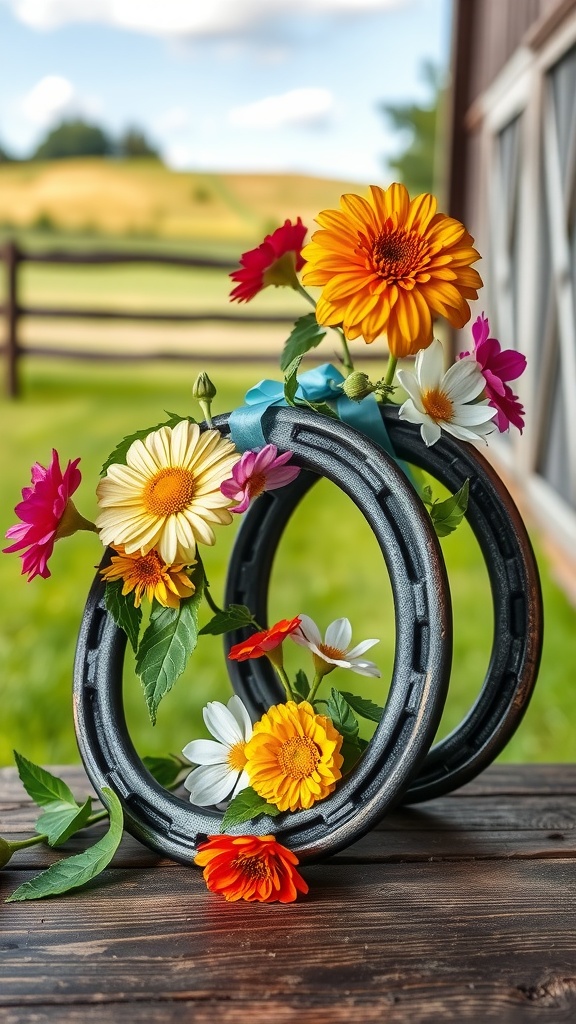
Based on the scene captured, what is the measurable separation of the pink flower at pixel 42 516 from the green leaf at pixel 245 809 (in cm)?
24

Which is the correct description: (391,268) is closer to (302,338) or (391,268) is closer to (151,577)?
(302,338)

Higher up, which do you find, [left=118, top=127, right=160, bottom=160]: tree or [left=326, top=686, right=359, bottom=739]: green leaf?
[left=118, top=127, right=160, bottom=160]: tree

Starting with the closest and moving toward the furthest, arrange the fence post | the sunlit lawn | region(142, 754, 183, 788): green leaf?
1. region(142, 754, 183, 788): green leaf
2. the sunlit lawn
3. the fence post

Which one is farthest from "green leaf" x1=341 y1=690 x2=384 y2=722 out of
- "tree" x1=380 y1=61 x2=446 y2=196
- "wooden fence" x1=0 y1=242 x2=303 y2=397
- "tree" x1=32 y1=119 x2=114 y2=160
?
"tree" x1=32 y1=119 x2=114 y2=160

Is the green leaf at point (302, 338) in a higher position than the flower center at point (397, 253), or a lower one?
lower

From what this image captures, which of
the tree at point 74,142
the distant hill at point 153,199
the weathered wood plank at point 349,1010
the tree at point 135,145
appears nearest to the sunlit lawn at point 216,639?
the weathered wood plank at point 349,1010

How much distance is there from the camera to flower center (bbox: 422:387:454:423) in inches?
31.9

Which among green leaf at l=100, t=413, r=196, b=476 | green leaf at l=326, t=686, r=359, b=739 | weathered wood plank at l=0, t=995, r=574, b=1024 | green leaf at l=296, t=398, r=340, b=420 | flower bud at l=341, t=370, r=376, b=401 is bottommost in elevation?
weathered wood plank at l=0, t=995, r=574, b=1024

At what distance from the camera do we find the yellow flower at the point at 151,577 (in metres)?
0.79

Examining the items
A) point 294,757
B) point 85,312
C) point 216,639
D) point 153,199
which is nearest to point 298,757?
point 294,757

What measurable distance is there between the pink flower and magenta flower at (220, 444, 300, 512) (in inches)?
5.3

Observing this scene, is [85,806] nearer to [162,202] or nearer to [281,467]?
[281,467]

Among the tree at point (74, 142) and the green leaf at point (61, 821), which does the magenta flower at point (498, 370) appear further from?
the tree at point (74, 142)

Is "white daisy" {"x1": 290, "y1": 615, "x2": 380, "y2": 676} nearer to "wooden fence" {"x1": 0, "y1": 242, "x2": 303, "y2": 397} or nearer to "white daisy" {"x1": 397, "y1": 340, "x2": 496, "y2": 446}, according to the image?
"white daisy" {"x1": 397, "y1": 340, "x2": 496, "y2": 446}
